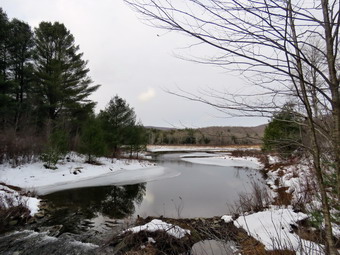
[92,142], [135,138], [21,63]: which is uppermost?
[21,63]

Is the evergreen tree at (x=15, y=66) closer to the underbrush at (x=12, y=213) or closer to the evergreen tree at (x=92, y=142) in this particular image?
the evergreen tree at (x=92, y=142)

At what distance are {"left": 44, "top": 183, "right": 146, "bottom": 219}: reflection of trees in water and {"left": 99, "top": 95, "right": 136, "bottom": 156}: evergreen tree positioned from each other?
1044cm

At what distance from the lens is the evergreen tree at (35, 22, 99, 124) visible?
763 inches

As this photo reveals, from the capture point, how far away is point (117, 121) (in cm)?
2286

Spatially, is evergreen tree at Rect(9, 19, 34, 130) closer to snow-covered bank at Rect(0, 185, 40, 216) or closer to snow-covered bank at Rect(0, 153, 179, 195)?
snow-covered bank at Rect(0, 153, 179, 195)

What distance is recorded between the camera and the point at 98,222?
6898 mm

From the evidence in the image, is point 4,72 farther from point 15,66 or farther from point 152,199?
point 152,199

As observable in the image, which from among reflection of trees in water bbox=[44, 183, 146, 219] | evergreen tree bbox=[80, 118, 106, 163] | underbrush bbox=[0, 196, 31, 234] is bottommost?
reflection of trees in water bbox=[44, 183, 146, 219]

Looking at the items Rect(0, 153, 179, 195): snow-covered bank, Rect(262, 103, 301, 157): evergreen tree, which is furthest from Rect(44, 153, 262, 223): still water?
Rect(262, 103, 301, 157): evergreen tree

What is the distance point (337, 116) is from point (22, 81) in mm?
22821

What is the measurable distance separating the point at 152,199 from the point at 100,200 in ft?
7.58

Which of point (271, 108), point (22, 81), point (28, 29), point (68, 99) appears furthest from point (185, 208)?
point (28, 29)

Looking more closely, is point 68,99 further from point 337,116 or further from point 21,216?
point 337,116

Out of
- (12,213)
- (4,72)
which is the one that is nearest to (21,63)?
(4,72)
